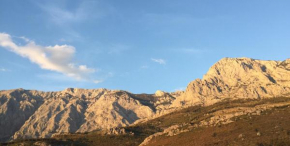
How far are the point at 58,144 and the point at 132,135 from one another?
1985 inches

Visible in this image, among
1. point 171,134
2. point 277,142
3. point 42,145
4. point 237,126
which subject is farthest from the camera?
point 42,145

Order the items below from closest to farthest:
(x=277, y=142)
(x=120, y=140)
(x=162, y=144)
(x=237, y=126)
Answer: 1. (x=277, y=142)
2. (x=237, y=126)
3. (x=162, y=144)
4. (x=120, y=140)

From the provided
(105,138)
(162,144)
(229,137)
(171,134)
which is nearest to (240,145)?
(229,137)

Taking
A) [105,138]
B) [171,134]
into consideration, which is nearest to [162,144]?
[171,134]

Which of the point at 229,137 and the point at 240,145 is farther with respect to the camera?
the point at 229,137

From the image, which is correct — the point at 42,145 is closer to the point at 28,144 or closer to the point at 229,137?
the point at 28,144

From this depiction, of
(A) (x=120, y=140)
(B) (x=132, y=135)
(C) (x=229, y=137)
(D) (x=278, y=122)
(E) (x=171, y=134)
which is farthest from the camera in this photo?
(B) (x=132, y=135)

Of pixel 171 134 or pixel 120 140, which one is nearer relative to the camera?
pixel 171 134

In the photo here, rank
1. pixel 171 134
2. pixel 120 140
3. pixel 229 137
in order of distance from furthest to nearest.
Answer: pixel 120 140 < pixel 171 134 < pixel 229 137

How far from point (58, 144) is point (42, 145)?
11517mm

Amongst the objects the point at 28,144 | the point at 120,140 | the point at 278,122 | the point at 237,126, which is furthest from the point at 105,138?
the point at 278,122

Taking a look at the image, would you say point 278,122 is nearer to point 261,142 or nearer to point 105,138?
point 261,142

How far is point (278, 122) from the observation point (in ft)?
345

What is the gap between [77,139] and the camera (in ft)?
621
